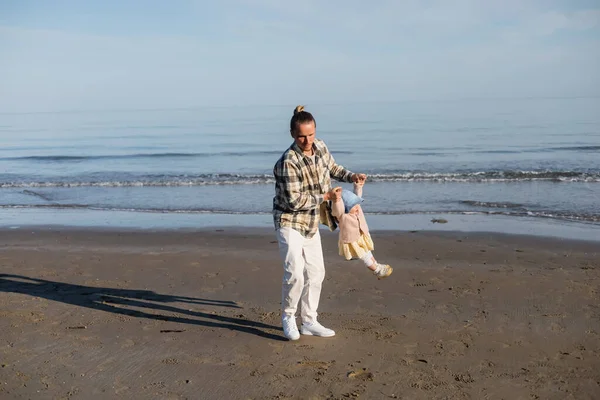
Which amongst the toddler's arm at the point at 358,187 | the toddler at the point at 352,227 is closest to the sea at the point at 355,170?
the toddler at the point at 352,227

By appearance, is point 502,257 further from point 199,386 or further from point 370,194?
point 370,194

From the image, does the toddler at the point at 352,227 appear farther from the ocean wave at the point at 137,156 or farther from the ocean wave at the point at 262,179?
the ocean wave at the point at 137,156

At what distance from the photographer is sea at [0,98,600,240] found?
11836 mm

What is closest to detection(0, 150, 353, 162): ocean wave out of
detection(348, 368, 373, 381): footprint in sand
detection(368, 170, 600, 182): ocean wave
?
detection(368, 170, 600, 182): ocean wave

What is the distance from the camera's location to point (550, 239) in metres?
9.34

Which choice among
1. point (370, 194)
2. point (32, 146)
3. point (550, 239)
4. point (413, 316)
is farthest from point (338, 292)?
point (32, 146)

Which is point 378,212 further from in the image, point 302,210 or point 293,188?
point 293,188

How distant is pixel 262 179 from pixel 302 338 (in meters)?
13.5

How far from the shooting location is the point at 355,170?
20609 millimetres

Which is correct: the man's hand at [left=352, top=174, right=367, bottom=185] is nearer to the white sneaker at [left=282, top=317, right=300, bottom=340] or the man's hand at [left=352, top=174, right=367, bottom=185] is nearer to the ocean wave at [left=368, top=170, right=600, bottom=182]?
the white sneaker at [left=282, top=317, right=300, bottom=340]

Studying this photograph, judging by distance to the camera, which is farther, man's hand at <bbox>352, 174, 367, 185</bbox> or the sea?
the sea

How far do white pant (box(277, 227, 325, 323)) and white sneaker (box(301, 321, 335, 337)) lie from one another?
40 millimetres

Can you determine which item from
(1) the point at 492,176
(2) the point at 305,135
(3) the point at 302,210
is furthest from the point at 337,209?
(1) the point at 492,176

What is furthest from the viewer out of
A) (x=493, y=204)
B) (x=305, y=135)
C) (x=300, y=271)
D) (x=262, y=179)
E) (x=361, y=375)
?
(x=262, y=179)
